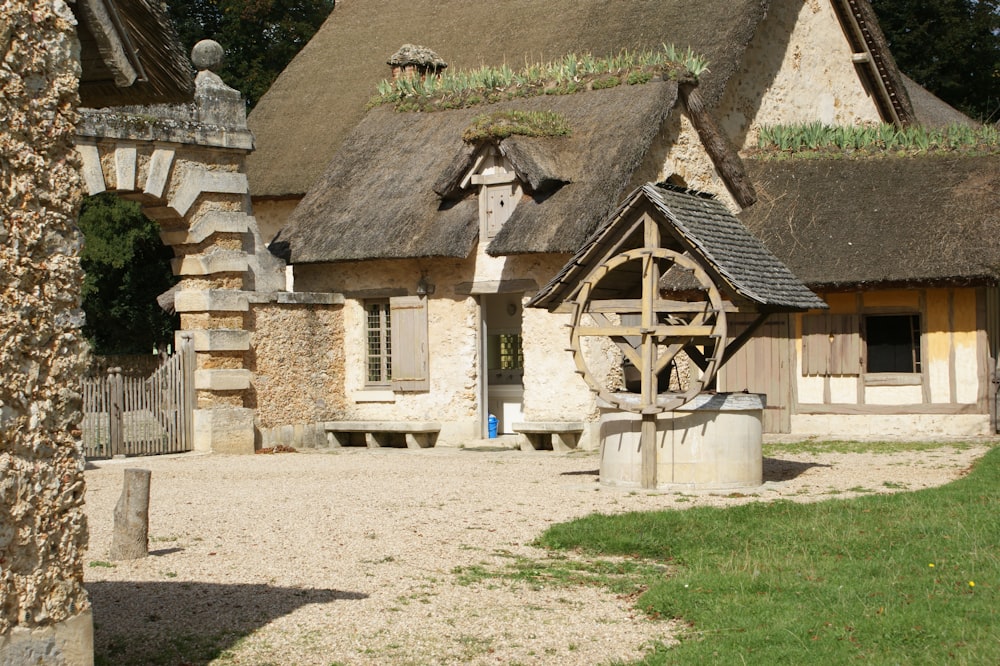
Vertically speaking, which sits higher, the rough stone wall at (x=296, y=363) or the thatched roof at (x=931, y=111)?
the thatched roof at (x=931, y=111)

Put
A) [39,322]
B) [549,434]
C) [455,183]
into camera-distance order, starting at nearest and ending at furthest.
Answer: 1. [39,322]
2. [549,434]
3. [455,183]

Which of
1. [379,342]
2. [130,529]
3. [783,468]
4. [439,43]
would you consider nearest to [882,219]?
[783,468]

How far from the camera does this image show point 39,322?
17.5 ft

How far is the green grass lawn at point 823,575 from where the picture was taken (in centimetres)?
629

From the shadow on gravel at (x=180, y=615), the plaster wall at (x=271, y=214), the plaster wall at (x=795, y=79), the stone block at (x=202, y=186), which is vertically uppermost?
the plaster wall at (x=795, y=79)

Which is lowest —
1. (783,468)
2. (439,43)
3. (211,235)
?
(783,468)

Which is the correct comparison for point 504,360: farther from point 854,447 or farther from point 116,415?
point 116,415

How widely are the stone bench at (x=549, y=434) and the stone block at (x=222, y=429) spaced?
3.48m

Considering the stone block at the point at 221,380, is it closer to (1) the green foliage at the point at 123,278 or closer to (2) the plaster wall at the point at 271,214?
(2) the plaster wall at the point at 271,214

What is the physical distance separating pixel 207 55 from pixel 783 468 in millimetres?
9236

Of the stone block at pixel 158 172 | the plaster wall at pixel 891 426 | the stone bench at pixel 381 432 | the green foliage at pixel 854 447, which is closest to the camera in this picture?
the green foliage at pixel 854 447

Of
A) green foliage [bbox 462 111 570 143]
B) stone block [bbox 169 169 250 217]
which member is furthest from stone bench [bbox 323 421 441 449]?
green foliage [bbox 462 111 570 143]

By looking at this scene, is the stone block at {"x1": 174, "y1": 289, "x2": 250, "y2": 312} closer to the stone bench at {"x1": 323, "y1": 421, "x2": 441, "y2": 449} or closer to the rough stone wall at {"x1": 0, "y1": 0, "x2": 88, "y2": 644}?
the stone bench at {"x1": 323, "y1": 421, "x2": 441, "y2": 449}

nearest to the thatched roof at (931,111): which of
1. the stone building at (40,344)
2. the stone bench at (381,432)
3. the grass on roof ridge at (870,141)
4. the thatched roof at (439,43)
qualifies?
the grass on roof ridge at (870,141)
